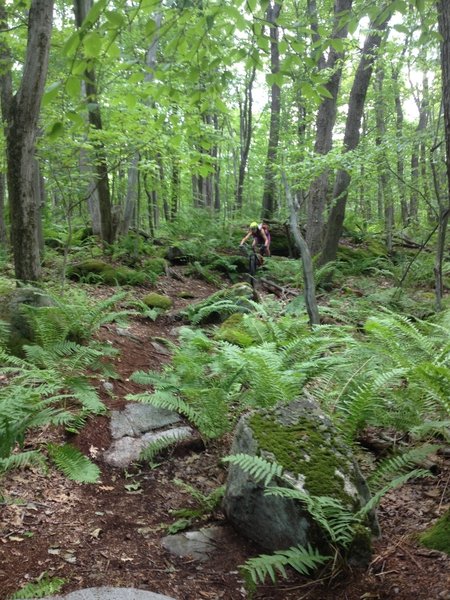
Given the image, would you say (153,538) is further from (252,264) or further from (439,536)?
(252,264)

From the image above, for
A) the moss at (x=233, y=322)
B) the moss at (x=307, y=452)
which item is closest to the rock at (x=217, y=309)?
the moss at (x=233, y=322)

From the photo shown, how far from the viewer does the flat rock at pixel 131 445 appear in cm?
394

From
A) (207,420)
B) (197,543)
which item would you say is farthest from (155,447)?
(197,543)

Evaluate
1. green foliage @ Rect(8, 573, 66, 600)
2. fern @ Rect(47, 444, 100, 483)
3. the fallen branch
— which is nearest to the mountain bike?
the fallen branch

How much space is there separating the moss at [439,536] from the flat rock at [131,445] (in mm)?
2294

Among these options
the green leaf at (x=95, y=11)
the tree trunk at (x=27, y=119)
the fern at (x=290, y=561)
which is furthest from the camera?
the tree trunk at (x=27, y=119)

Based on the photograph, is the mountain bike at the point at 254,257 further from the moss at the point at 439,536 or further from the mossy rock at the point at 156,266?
the moss at the point at 439,536

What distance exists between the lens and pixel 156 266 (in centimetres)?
1172

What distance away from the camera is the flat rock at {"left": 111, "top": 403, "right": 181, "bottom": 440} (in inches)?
171

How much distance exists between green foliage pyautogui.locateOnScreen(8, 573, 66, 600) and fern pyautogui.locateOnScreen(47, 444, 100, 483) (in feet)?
1.86

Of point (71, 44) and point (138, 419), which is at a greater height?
point (71, 44)

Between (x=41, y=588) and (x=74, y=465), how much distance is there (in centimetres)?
82

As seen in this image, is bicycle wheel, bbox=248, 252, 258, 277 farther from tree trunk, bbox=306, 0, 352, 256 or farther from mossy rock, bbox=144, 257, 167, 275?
mossy rock, bbox=144, 257, 167, 275

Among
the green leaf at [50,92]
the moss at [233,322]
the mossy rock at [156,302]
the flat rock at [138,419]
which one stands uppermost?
the green leaf at [50,92]
